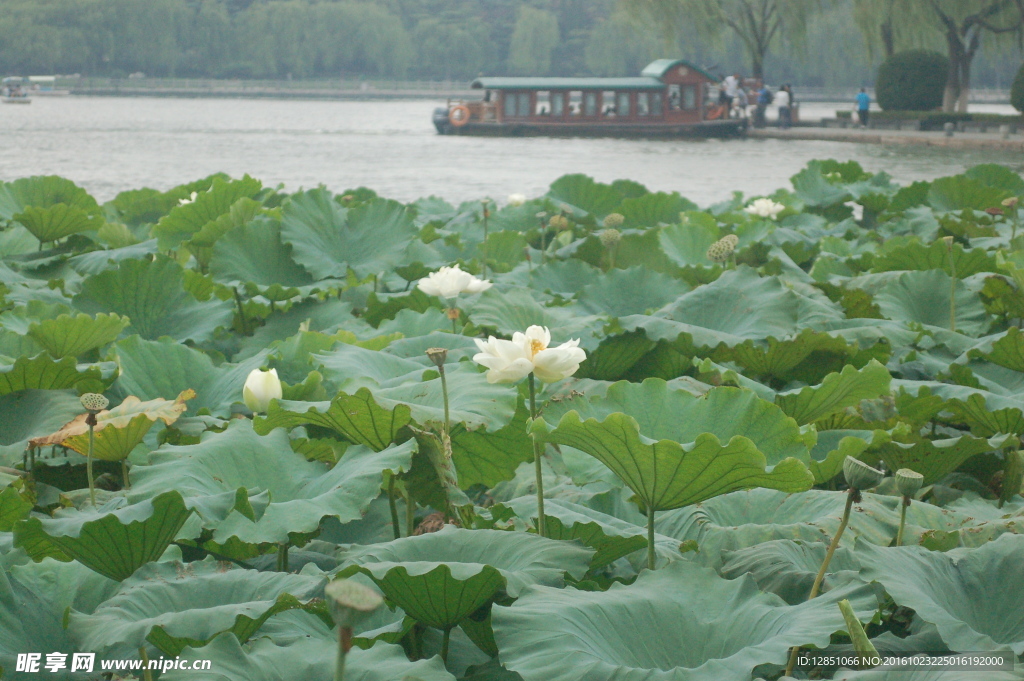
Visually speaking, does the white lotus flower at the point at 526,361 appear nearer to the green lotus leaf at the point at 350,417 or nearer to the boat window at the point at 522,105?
the green lotus leaf at the point at 350,417

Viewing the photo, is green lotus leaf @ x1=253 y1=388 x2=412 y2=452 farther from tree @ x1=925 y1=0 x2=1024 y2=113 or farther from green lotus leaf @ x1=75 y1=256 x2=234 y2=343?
tree @ x1=925 y1=0 x2=1024 y2=113

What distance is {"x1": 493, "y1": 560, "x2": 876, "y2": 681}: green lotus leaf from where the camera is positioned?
3.03 ft

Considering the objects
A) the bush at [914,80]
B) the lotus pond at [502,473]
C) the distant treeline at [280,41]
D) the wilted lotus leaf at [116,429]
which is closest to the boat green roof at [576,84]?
the bush at [914,80]

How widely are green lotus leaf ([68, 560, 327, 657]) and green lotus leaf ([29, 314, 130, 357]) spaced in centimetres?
95

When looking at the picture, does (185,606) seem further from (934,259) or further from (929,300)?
(934,259)

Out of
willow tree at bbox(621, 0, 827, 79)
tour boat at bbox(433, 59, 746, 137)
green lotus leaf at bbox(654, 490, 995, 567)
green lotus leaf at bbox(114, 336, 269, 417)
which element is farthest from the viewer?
willow tree at bbox(621, 0, 827, 79)

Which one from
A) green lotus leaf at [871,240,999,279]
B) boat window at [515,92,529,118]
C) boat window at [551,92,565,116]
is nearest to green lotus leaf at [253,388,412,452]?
green lotus leaf at [871,240,999,279]

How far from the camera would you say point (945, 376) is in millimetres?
2213

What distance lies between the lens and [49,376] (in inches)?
67.9

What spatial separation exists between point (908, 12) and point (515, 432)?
A: 2374 cm

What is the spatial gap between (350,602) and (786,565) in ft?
2.32

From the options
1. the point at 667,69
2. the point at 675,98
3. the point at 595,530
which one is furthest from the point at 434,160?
the point at 595,530

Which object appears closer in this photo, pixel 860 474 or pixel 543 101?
pixel 860 474

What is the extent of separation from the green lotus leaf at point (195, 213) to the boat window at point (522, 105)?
21.3 meters
